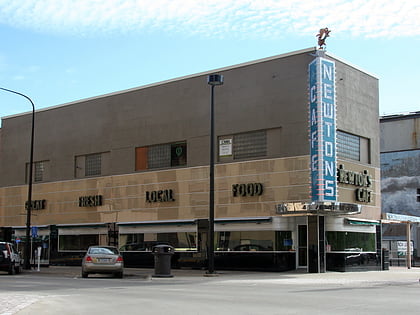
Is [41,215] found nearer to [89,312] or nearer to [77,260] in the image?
[77,260]

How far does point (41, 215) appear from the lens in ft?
142

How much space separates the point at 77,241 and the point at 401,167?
34830 millimetres

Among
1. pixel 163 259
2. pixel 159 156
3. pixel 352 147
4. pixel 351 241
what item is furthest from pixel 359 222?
pixel 159 156

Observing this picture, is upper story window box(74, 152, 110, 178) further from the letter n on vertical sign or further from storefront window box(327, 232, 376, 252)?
storefront window box(327, 232, 376, 252)

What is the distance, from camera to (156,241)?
36438 mm

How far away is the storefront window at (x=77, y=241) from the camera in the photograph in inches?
1571

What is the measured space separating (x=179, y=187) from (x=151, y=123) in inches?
171

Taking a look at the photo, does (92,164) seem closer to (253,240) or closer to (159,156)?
(159,156)

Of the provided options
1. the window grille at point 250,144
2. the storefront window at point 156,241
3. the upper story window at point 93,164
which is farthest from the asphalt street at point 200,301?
the upper story window at point 93,164

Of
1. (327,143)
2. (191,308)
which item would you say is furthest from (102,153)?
(191,308)

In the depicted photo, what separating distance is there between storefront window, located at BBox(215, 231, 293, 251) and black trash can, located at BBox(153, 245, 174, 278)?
5947mm

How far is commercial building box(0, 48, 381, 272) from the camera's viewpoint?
30859 millimetres

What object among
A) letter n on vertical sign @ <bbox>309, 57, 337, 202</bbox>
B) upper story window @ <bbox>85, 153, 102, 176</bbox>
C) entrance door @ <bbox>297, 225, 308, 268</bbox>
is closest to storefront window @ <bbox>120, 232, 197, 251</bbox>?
upper story window @ <bbox>85, 153, 102, 176</bbox>

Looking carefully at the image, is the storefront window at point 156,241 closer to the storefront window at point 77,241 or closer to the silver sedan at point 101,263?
Answer: the storefront window at point 77,241
